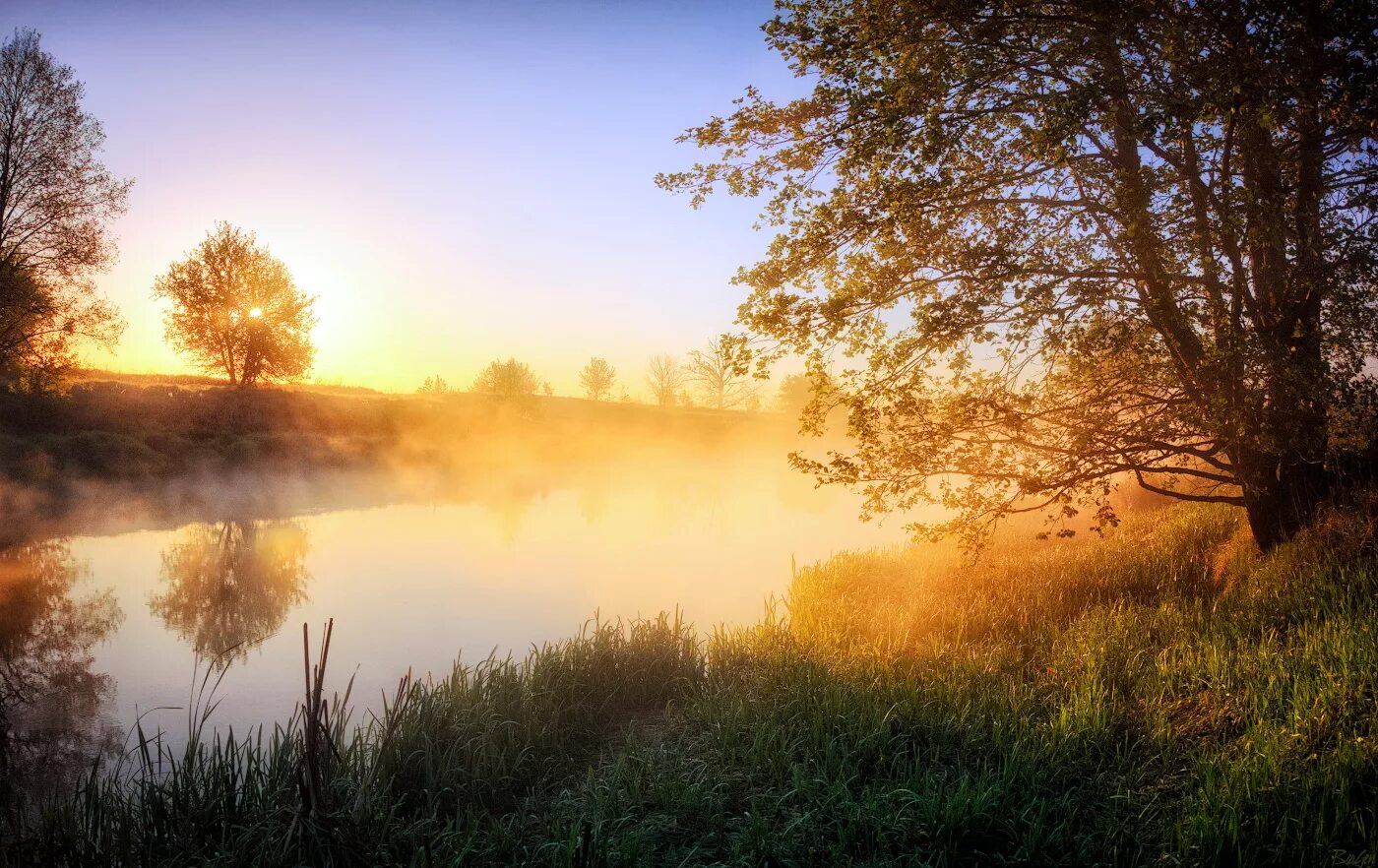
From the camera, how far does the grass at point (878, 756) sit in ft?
13.4

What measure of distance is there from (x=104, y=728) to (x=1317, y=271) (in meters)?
13.7

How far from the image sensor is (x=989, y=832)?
424cm

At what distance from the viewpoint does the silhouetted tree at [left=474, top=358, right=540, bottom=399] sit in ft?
164

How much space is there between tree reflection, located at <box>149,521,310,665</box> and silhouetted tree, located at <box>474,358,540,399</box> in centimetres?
3172

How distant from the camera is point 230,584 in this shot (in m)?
13.4

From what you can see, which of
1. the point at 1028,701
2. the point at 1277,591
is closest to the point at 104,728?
the point at 1028,701

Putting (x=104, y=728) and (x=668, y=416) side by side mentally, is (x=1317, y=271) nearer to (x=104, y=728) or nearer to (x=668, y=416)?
(x=104, y=728)

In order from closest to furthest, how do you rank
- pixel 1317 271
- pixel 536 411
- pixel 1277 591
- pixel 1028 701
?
pixel 1028 701, pixel 1317 271, pixel 1277 591, pixel 536 411

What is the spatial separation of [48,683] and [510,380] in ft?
140

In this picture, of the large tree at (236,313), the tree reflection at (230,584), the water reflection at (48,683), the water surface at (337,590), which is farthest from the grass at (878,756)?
the large tree at (236,313)

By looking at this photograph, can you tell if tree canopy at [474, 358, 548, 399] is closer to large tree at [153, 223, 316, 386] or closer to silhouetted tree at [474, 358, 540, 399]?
silhouetted tree at [474, 358, 540, 399]

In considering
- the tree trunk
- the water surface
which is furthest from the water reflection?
the tree trunk

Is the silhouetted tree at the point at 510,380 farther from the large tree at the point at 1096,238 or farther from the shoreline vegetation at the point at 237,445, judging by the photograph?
the large tree at the point at 1096,238

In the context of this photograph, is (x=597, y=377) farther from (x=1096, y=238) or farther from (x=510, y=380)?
(x=1096, y=238)
